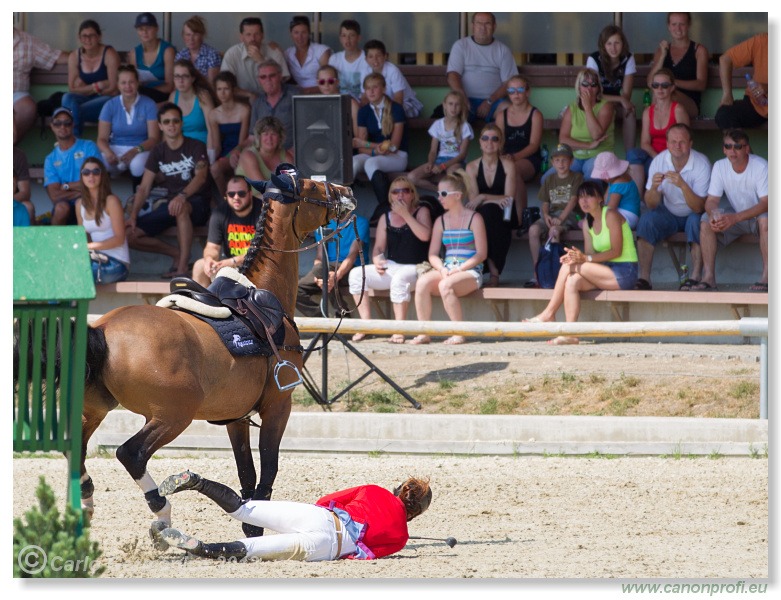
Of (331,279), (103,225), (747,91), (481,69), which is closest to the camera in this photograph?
(331,279)

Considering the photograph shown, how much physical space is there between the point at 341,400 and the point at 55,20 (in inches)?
243

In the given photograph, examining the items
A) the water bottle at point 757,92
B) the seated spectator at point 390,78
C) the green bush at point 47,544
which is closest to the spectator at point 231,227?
the seated spectator at point 390,78

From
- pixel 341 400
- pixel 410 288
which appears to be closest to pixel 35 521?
pixel 341 400

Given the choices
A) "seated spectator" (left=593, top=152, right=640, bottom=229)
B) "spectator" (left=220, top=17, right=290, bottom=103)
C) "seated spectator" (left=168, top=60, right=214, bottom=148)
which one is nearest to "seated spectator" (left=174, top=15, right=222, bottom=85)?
"spectator" (left=220, top=17, right=290, bottom=103)

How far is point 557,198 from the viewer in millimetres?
11477

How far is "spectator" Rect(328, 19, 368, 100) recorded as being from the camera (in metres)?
12.1

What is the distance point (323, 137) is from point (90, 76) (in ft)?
13.4

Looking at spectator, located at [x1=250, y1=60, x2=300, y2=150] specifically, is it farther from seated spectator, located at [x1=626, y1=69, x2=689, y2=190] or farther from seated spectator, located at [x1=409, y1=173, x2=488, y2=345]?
seated spectator, located at [x1=626, y1=69, x2=689, y2=190]

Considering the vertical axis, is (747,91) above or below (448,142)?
above

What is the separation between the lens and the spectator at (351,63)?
1212 centimetres

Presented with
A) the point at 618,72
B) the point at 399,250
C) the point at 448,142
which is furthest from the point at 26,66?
the point at 618,72

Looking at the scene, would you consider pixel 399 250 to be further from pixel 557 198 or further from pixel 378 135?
Answer: pixel 557 198

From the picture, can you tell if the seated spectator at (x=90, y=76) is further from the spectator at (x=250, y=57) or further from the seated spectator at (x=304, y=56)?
the seated spectator at (x=304, y=56)

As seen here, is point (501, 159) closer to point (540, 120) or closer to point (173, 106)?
point (540, 120)
